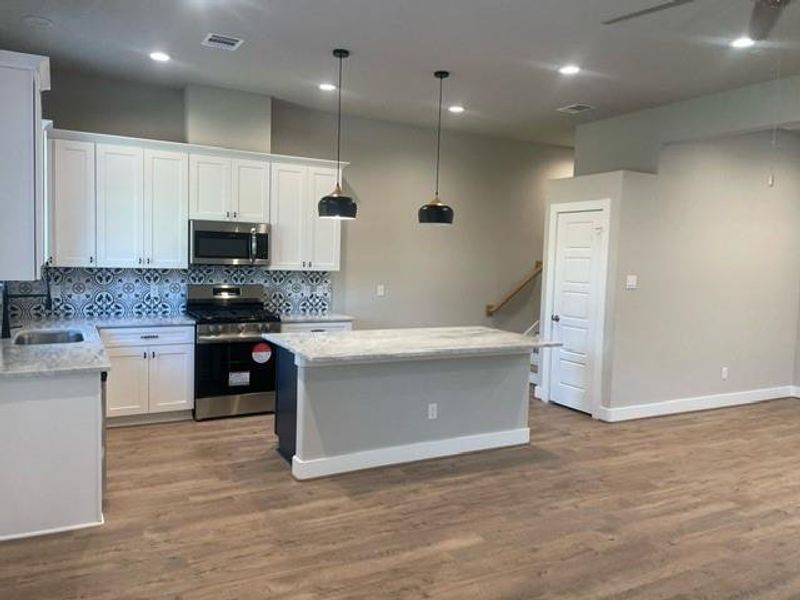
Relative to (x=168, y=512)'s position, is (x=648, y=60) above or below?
above

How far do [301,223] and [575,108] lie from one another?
2878mm

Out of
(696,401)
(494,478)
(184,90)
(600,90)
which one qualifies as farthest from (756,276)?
(184,90)

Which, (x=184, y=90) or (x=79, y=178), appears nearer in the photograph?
(x=79, y=178)

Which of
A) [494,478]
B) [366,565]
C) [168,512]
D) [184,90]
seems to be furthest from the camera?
[184,90]

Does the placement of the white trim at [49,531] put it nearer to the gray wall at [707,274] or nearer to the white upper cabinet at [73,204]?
the white upper cabinet at [73,204]

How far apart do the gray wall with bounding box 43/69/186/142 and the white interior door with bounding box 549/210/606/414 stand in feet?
12.7

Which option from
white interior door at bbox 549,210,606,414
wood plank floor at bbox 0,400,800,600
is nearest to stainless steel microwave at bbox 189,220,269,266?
wood plank floor at bbox 0,400,800,600

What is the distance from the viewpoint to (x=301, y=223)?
5812mm

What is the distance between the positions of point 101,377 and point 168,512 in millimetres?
859

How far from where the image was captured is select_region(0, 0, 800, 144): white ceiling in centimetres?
356

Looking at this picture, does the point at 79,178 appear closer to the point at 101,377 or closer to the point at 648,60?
the point at 101,377

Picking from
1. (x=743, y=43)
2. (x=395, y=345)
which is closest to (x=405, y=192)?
(x=395, y=345)

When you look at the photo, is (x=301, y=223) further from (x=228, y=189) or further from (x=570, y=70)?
(x=570, y=70)

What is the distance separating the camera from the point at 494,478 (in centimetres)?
408
